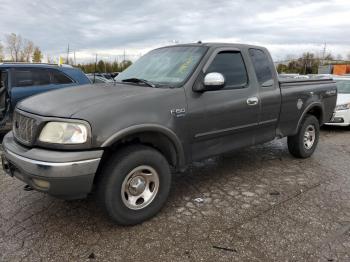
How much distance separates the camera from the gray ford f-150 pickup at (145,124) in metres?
2.80

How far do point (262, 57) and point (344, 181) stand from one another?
210 cm

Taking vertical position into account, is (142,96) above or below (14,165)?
above

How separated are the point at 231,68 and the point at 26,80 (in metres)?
4.59

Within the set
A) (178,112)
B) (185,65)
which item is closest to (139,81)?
(185,65)

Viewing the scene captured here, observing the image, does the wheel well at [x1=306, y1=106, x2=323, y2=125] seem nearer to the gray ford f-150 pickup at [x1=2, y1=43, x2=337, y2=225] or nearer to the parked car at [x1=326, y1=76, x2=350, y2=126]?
the gray ford f-150 pickup at [x1=2, y1=43, x2=337, y2=225]

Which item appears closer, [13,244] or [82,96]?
[13,244]

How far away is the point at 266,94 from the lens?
447cm

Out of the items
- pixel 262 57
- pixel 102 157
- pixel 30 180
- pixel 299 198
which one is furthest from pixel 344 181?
pixel 30 180

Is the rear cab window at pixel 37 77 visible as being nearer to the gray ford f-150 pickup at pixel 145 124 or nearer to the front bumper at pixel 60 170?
the gray ford f-150 pickup at pixel 145 124

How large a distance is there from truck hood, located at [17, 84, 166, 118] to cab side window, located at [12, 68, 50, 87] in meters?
3.60

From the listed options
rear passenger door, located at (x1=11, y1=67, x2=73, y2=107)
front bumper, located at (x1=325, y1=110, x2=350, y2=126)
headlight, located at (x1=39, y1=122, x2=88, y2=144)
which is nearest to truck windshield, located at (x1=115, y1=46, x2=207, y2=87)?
headlight, located at (x1=39, y1=122, x2=88, y2=144)

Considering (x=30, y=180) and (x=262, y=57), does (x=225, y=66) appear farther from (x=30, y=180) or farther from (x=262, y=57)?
(x=30, y=180)

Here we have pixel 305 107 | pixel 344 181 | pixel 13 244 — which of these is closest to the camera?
pixel 13 244

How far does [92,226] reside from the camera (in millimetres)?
3293
